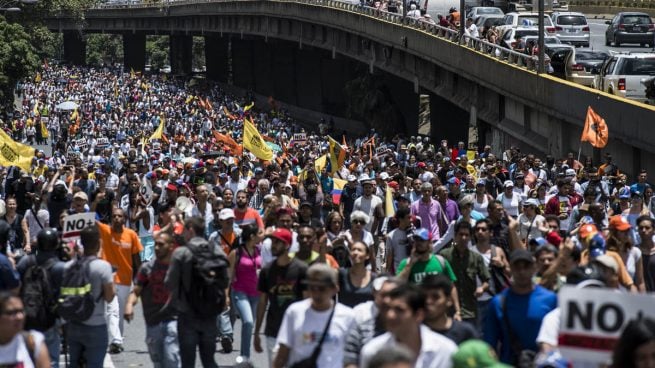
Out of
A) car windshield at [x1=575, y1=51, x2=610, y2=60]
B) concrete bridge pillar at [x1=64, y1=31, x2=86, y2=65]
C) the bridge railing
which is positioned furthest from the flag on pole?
concrete bridge pillar at [x1=64, y1=31, x2=86, y2=65]

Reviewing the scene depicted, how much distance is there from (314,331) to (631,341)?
2.62m

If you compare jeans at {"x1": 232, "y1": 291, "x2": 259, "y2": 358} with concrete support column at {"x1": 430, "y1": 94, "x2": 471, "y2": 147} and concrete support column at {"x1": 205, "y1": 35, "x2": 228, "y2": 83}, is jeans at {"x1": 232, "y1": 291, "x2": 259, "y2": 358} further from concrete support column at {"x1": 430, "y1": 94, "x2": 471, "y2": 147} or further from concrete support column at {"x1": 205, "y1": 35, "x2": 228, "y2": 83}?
concrete support column at {"x1": 205, "y1": 35, "x2": 228, "y2": 83}

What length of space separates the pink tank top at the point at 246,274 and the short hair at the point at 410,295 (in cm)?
513

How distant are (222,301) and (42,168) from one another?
15427 mm

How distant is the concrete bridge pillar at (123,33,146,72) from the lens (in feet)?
431

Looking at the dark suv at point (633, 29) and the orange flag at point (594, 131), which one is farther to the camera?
the dark suv at point (633, 29)

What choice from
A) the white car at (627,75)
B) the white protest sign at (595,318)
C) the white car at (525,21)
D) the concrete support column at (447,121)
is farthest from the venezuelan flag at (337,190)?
the concrete support column at (447,121)

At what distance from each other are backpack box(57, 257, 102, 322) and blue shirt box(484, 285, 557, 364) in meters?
3.23

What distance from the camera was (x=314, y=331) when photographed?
9.13 meters

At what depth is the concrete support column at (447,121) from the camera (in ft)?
180

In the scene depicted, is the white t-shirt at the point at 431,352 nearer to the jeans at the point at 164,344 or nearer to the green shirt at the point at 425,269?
the green shirt at the point at 425,269

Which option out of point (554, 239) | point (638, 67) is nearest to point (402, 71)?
point (638, 67)

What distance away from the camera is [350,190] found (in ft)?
68.2

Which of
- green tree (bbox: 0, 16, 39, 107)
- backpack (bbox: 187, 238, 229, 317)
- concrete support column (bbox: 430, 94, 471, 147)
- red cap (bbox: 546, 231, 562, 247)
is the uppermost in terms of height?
backpack (bbox: 187, 238, 229, 317)
